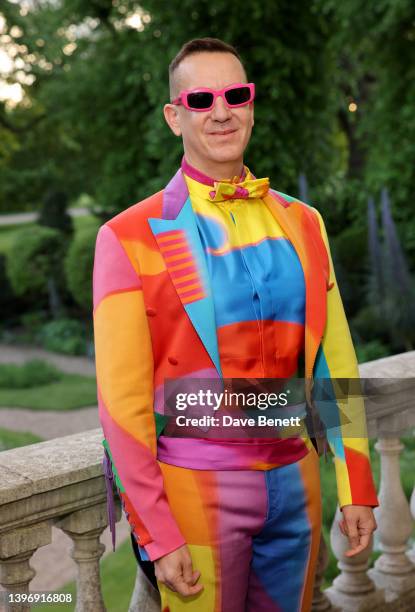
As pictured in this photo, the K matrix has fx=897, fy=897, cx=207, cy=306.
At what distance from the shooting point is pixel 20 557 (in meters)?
2.39

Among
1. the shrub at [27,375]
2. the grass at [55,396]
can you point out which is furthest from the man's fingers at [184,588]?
the shrub at [27,375]

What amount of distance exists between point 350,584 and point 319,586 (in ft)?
0.68

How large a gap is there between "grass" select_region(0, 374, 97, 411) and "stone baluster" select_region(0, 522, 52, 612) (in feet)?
31.1

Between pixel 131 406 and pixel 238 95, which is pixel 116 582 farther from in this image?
pixel 238 95

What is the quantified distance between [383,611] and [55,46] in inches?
685

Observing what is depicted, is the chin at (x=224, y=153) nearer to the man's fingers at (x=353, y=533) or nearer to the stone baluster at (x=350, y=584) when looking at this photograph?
the man's fingers at (x=353, y=533)

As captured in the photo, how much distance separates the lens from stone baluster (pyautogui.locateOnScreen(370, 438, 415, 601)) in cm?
321

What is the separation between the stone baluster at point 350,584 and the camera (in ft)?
10.2

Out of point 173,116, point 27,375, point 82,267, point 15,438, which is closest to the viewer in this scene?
point 173,116

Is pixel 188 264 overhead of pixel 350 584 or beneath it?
overhead

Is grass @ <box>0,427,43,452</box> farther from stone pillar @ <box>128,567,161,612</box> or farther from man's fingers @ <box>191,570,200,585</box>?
man's fingers @ <box>191,570,200,585</box>

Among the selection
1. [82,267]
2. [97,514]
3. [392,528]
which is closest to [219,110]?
[97,514]

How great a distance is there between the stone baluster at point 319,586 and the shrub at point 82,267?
13.6m

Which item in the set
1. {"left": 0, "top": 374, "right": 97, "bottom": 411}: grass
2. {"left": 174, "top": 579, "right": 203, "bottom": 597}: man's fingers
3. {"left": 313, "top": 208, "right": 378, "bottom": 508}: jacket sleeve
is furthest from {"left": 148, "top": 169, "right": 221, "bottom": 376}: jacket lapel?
{"left": 0, "top": 374, "right": 97, "bottom": 411}: grass
